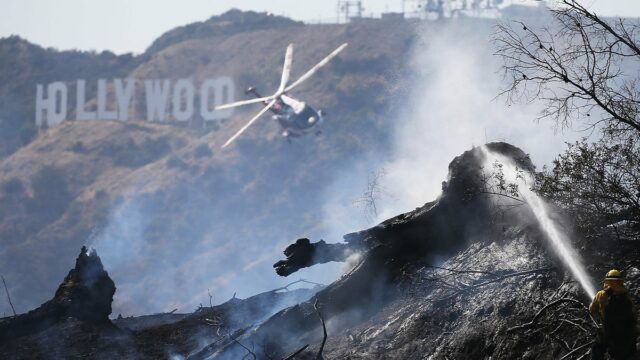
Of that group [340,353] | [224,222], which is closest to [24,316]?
[340,353]

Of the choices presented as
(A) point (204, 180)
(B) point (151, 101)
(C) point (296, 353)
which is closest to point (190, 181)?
(A) point (204, 180)

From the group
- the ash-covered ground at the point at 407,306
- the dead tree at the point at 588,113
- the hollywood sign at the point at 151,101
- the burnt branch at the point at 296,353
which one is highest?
the hollywood sign at the point at 151,101

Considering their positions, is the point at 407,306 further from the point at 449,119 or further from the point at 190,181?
the point at 449,119

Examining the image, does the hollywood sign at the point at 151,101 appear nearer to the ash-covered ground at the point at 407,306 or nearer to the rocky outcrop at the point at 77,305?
the rocky outcrop at the point at 77,305

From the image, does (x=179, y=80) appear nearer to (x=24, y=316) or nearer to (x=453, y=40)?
(x=453, y=40)

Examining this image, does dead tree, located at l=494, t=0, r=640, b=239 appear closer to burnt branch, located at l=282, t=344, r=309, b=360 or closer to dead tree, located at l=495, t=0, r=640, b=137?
dead tree, located at l=495, t=0, r=640, b=137

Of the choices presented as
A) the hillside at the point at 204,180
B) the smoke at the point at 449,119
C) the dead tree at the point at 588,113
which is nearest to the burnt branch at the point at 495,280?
the dead tree at the point at 588,113

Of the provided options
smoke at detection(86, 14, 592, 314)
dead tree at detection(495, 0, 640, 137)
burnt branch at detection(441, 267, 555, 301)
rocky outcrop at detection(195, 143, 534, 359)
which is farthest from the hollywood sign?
dead tree at detection(495, 0, 640, 137)
